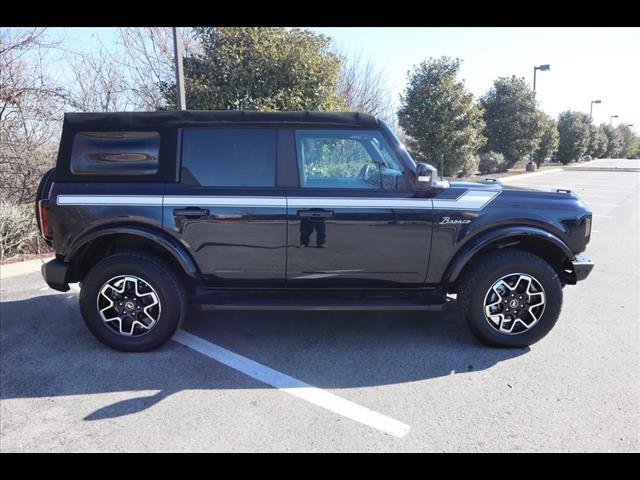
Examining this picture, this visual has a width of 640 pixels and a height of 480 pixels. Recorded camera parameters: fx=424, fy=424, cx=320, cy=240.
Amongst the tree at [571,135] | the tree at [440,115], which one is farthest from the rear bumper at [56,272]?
the tree at [571,135]

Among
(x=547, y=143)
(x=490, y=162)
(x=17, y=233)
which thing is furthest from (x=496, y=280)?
(x=547, y=143)

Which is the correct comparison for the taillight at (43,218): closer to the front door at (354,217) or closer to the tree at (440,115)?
the front door at (354,217)

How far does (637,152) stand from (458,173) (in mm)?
83796

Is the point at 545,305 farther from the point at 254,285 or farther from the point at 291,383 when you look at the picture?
the point at 254,285

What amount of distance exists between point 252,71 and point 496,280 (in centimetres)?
642

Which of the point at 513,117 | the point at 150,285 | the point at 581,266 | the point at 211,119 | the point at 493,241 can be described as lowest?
the point at 150,285

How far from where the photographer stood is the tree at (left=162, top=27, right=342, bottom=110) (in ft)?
26.5

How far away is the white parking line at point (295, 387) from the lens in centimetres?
260

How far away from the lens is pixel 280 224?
3.37 m

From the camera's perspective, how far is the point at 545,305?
11.4ft

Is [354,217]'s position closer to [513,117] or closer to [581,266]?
[581,266]

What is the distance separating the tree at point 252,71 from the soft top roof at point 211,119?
187 inches

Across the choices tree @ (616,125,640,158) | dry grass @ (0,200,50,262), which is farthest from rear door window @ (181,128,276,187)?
tree @ (616,125,640,158)
